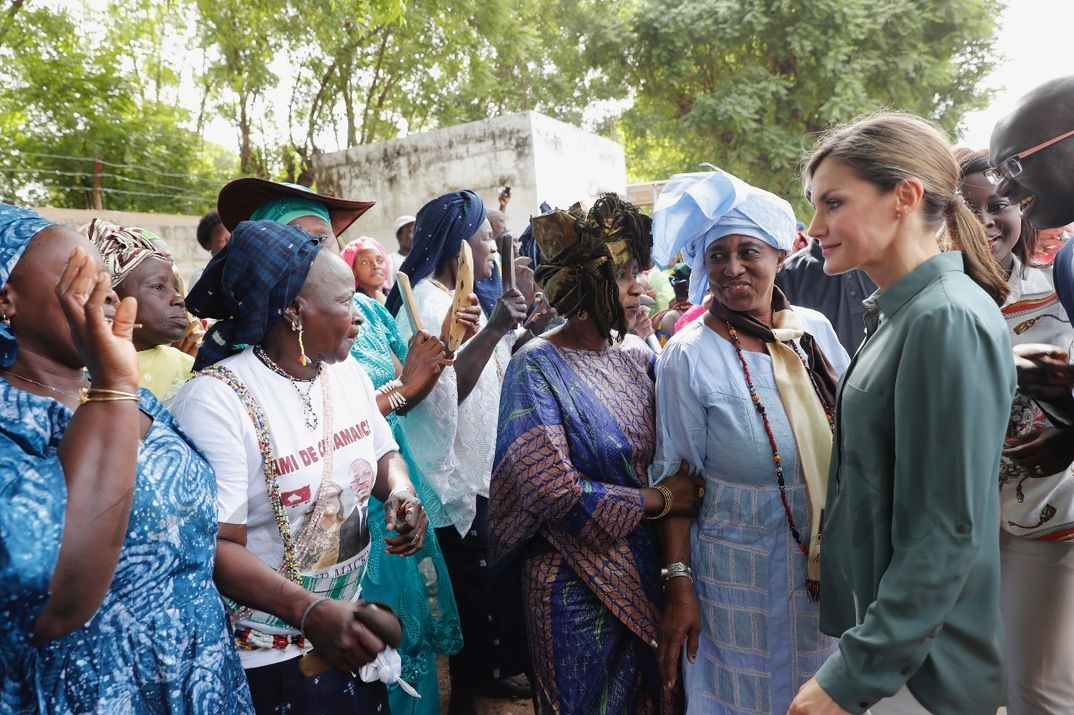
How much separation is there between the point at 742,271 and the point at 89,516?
71.4 inches

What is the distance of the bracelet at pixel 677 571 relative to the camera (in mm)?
2201

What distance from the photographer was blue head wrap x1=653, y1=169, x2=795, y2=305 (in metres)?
2.22

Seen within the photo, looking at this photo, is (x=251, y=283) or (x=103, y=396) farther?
(x=251, y=283)

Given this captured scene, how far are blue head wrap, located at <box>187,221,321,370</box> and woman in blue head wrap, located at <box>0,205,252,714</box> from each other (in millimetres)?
319

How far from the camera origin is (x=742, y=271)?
225 cm

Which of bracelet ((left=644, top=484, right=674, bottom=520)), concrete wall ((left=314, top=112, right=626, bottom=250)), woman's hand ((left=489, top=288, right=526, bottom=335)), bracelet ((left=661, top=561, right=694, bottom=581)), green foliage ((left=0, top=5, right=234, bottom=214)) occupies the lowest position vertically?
bracelet ((left=661, top=561, right=694, bottom=581))

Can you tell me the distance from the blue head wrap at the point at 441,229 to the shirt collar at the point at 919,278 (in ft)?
8.03

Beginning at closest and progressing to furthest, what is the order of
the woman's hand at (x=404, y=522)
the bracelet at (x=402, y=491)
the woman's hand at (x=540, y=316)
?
1. the woman's hand at (x=404, y=522)
2. the bracelet at (x=402, y=491)
3. the woman's hand at (x=540, y=316)

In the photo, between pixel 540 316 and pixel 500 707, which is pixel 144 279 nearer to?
pixel 540 316

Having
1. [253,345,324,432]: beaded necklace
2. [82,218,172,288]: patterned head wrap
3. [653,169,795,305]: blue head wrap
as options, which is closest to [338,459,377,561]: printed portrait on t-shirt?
[253,345,324,432]: beaded necklace

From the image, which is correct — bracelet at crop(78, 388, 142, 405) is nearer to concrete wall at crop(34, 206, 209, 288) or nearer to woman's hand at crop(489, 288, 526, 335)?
woman's hand at crop(489, 288, 526, 335)

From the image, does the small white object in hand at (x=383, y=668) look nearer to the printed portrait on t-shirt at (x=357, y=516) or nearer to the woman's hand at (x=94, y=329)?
the printed portrait on t-shirt at (x=357, y=516)

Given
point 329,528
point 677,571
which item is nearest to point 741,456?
point 677,571

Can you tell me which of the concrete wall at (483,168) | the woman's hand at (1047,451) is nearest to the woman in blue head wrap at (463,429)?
the woman's hand at (1047,451)
